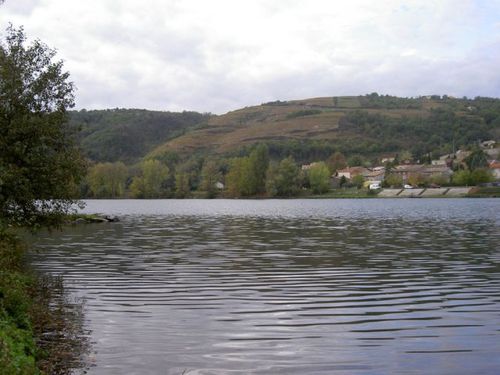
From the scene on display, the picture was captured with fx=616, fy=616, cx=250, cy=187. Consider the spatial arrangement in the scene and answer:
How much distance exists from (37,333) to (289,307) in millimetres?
8188

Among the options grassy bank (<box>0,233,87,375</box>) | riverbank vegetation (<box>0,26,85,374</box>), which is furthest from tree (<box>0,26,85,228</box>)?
grassy bank (<box>0,233,87,375</box>)

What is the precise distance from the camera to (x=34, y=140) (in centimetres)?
3177

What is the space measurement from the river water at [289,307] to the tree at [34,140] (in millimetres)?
3547

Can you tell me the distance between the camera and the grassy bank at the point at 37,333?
11.7m

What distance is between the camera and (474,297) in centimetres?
2233

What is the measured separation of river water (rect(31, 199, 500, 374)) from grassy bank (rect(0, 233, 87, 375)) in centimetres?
65

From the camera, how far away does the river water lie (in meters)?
14.6

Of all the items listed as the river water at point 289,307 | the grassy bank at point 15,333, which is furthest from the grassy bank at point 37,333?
the river water at point 289,307

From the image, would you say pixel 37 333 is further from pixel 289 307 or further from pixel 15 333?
pixel 289 307

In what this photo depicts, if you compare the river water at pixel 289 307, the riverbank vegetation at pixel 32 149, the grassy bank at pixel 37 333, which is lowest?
the river water at pixel 289 307

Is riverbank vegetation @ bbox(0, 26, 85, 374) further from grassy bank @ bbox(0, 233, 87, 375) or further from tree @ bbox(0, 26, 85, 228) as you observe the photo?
grassy bank @ bbox(0, 233, 87, 375)

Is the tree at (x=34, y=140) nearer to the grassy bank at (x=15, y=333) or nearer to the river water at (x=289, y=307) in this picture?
the river water at (x=289, y=307)

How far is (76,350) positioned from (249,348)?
4308mm

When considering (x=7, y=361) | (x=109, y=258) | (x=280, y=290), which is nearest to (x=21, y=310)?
(x=7, y=361)
